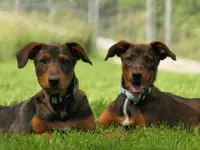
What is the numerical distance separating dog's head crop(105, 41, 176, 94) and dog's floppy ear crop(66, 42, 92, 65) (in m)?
0.57

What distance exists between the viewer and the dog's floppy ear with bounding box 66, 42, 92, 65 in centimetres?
682

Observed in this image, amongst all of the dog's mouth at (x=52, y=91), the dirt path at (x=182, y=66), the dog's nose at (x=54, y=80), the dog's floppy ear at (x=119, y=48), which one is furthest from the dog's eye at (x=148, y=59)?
the dirt path at (x=182, y=66)

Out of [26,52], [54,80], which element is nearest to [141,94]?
[54,80]

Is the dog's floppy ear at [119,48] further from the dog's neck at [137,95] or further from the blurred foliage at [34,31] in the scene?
the blurred foliage at [34,31]

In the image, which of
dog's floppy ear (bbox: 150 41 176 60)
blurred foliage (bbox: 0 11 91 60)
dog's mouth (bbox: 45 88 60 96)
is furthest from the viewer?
blurred foliage (bbox: 0 11 91 60)

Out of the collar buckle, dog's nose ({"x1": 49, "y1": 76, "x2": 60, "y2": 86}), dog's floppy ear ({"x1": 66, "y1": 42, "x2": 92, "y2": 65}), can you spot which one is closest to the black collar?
dog's floppy ear ({"x1": 66, "y1": 42, "x2": 92, "y2": 65})

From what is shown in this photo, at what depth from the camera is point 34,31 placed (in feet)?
73.8

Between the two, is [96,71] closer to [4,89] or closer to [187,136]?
[4,89]

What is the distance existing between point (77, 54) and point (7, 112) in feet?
4.30

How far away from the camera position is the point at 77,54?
272 inches

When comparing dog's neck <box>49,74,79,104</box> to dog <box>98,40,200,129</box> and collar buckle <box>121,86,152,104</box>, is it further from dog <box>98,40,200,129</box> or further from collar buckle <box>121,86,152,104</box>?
collar buckle <box>121,86,152,104</box>

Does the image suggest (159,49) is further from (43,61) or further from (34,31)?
(34,31)

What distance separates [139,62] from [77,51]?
0.73 metres

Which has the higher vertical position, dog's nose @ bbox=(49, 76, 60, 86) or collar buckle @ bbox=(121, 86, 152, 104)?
dog's nose @ bbox=(49, 76, 60, 86)
